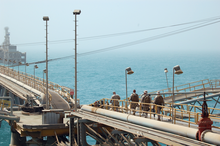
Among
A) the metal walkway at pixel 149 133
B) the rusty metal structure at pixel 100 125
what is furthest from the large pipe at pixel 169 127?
the metal walkway at pixel 149 133

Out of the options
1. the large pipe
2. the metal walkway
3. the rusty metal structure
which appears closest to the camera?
the large pipe

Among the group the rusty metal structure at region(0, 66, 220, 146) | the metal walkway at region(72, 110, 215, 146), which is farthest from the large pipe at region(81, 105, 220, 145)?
the metal walkway at region(72, 110, 215, 146)

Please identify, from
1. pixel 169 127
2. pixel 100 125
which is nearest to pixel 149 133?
pixel 169 127

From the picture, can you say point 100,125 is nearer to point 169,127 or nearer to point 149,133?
point 149,133

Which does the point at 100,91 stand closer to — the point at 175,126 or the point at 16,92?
the point at 16,92

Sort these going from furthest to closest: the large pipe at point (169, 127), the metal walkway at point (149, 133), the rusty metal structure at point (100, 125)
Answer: the rusty metal structure at point (100, 125) < the metal walkway at point (149, 133) < the large pipe at point (169, 127)

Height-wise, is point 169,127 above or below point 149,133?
above

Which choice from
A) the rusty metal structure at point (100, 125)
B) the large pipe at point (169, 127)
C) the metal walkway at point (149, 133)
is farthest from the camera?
the rusty metal structure at point (100, 125)

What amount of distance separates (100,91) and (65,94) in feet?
186

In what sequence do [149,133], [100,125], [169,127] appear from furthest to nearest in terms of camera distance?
[100,125]
[149,133]
[169,127]

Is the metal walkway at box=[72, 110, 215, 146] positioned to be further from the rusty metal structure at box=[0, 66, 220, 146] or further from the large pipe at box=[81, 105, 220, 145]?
the large pipe at box=[81, 105, 220, 145]

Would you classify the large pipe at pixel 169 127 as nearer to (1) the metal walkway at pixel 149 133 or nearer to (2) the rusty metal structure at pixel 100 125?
(2) the rusty metal structure at pixel 100 125

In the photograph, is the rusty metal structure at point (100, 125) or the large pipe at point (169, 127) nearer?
the large pipe at point (169, 127)

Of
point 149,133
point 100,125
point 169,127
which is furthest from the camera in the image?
point 100,125
